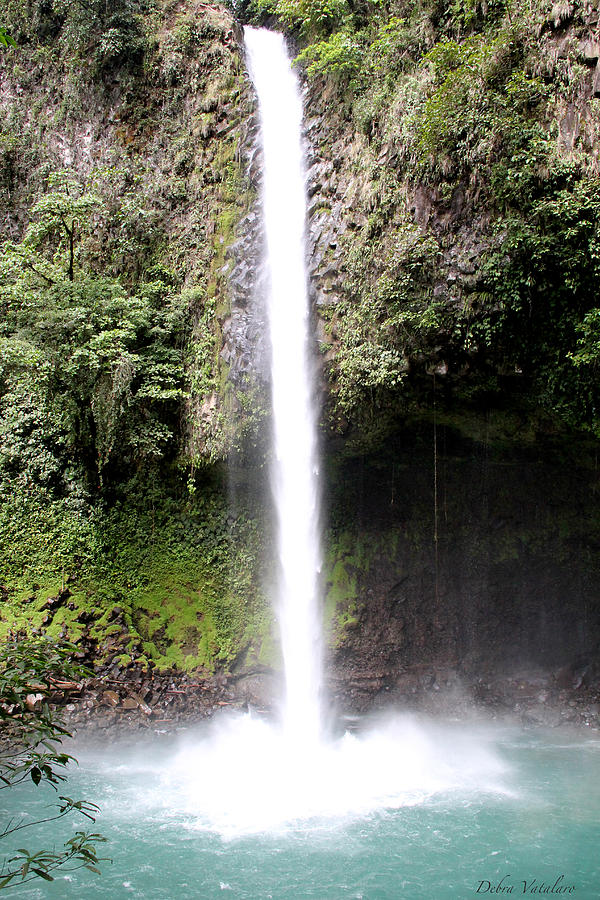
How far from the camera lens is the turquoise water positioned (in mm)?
5457

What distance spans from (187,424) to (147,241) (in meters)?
3.73

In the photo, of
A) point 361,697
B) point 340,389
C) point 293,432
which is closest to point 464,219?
point 340,389

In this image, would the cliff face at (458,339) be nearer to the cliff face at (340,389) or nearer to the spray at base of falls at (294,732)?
the cliff face at (340,389)

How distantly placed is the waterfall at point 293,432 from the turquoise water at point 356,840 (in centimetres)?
189

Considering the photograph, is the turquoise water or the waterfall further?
the waterfall

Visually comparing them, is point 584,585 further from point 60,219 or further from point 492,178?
point 60,219

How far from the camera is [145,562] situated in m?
10.6

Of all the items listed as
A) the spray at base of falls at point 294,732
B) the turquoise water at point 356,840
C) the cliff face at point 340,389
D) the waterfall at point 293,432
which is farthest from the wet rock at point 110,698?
the waterfall at point 293,432

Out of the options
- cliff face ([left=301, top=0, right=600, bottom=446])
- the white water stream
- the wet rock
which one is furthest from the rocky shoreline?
cliff face ([left=301, top=0, right=600, bottom=446])

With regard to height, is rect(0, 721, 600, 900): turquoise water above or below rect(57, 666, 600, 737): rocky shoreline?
below

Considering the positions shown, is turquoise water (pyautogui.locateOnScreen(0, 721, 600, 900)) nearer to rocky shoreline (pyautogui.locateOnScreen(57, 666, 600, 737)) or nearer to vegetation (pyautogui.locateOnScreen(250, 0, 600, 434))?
rocky shoreline (pyautogui.locateOnScreen(57, 666, 600, 737))

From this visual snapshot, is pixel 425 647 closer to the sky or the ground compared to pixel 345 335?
closer to the ground

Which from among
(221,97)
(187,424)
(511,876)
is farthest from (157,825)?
(221,97)

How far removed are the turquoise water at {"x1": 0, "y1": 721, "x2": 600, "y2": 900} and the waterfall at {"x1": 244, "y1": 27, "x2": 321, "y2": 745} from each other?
6.19ft
